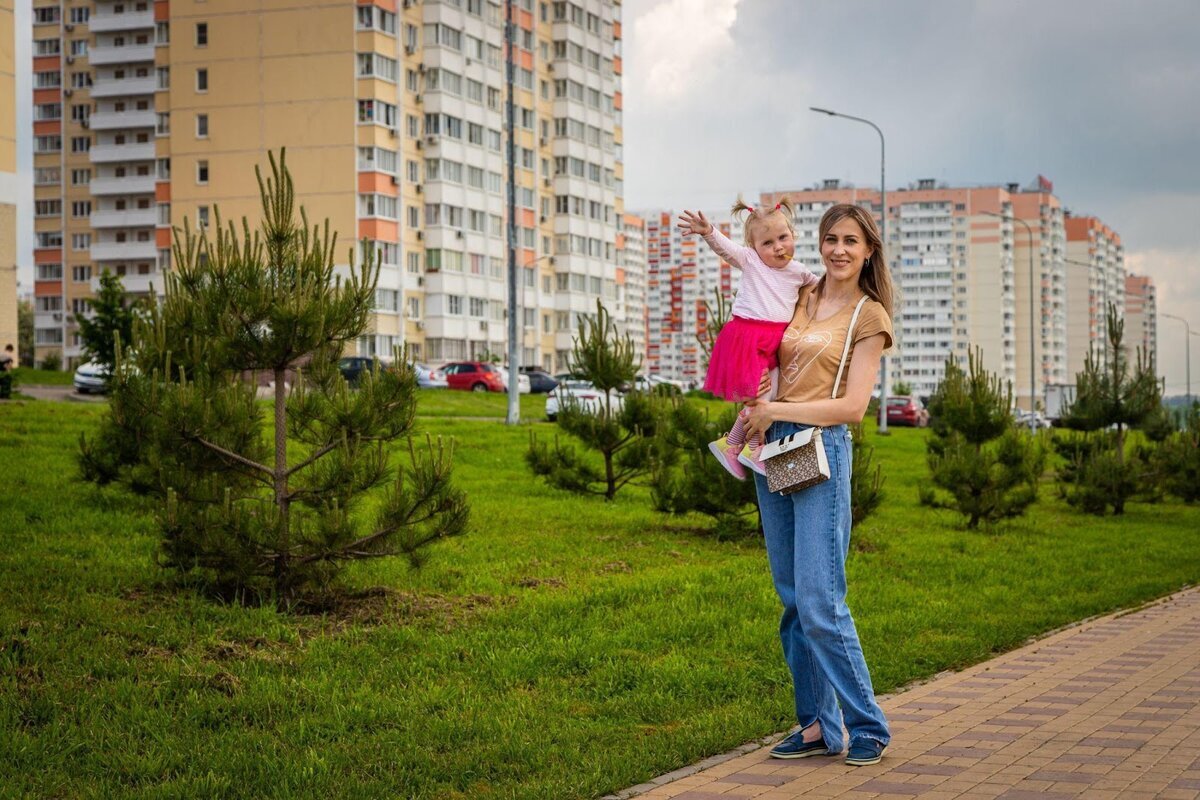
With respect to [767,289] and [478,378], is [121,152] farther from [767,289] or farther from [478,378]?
[767,289]

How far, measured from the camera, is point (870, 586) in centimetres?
1175

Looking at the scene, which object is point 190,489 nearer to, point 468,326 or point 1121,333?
point 1121,333

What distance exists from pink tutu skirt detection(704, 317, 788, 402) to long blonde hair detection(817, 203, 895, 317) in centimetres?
36

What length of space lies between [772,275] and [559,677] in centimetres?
289

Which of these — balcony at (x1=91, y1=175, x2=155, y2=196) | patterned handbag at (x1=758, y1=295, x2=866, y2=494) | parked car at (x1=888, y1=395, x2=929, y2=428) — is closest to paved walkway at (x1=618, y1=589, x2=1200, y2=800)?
patterned handbag at (x1=758, y1=295, x2=866, y2=494)

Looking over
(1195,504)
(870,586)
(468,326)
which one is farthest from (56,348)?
(870,586)

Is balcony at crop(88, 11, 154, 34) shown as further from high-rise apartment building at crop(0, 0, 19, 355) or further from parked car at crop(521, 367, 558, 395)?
high-rise apartment building at crop(0, 0, 19, 355)

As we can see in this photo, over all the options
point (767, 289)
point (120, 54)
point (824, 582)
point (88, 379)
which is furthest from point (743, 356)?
point (120, 54)

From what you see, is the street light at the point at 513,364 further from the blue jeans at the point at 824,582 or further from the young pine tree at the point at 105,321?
the blue jeans at the point at 824,582

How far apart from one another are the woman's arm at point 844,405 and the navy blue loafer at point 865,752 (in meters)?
1.20

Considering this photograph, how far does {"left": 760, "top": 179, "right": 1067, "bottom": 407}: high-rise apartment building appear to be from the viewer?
161 meters

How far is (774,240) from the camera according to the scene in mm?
5699

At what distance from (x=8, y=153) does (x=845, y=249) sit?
3263cm

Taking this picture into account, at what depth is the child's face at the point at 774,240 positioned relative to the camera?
5695 mm
